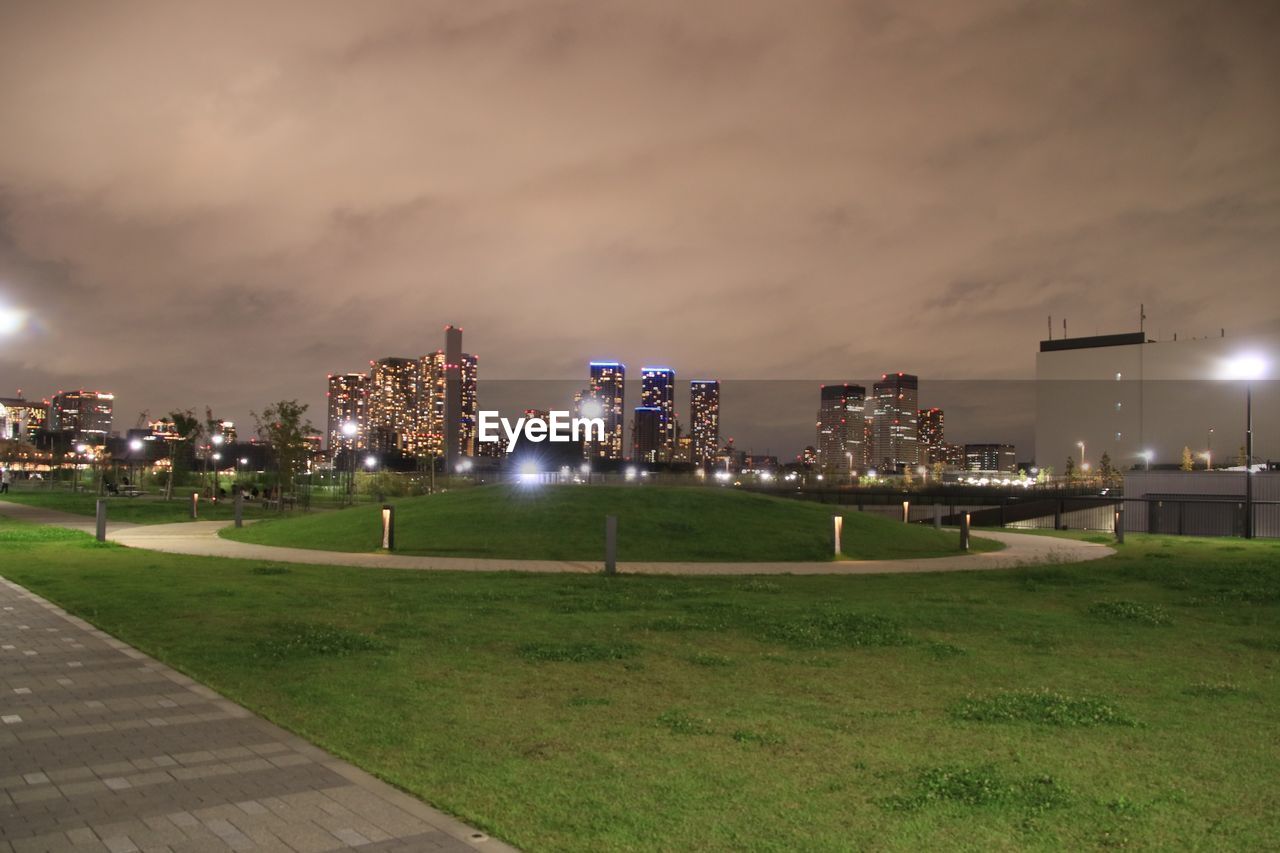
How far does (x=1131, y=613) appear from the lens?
13.7 metres

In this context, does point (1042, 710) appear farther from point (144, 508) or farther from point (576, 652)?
point (144, 508)

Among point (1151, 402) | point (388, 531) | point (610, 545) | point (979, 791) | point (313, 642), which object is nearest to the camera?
point (979, 791)

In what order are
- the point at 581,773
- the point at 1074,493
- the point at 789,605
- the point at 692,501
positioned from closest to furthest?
the point at 581,773, the point at 789,605, the point at 692,501, the point at 1074,493

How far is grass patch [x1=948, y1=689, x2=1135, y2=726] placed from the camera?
24.3 ft

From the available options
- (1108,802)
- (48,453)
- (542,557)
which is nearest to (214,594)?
(542,557)

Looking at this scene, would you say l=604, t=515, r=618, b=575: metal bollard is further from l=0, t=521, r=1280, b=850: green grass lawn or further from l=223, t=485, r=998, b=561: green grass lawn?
l=223, t=485, r=998, b=561: green grass lawn

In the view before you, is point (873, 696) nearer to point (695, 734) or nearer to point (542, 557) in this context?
point (695, 734)

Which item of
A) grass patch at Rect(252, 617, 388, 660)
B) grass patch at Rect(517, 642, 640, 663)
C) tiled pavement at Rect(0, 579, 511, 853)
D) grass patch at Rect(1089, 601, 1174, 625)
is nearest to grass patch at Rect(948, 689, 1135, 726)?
grass patch at Rect(517, 642, 640, 663)

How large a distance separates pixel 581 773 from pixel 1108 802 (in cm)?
334

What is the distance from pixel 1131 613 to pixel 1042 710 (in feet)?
23.9

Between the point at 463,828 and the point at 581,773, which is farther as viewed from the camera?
the point at 581,773

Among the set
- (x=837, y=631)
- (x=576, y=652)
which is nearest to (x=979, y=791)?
(x=576, y=652)

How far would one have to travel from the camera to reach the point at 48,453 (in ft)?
389

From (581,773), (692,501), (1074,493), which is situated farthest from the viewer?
(1074,493)
